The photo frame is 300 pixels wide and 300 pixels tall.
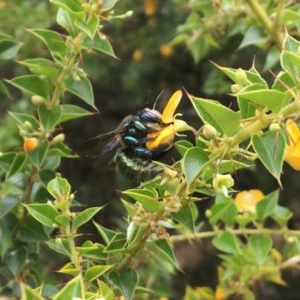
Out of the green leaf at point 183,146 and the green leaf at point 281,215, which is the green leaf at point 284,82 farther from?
the green leaf at point 281,215

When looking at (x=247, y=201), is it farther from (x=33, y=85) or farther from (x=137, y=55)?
(x=137, y=55)

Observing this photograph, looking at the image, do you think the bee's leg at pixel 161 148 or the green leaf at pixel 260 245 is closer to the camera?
the bee's leg at pixel 161 148

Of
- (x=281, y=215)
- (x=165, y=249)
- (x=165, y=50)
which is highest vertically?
(x=165, y=249)

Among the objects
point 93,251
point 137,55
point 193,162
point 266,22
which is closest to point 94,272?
point 93,251

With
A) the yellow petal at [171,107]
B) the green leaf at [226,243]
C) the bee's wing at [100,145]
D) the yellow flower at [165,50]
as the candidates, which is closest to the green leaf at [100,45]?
the bee's wing at [100,145]

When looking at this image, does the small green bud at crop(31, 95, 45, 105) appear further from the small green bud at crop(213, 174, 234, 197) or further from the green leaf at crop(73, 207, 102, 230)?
the small green bud at crop(213, 174, 234, 197)

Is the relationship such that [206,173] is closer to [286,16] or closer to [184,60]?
[286,16]
